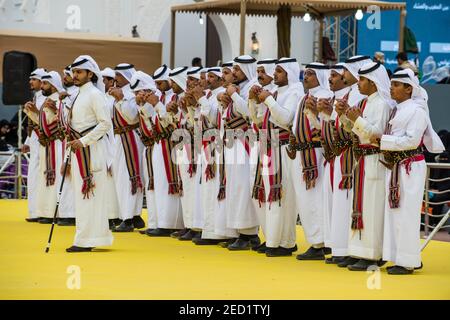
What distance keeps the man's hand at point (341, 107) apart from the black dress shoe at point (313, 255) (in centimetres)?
167

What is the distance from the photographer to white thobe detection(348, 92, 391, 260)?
1003 cm

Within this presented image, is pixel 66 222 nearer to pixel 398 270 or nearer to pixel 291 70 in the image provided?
pixel 291 70

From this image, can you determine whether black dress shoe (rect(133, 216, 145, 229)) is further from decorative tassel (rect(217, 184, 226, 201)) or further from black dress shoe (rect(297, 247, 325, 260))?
black dress shoe (rect(297, 247, 325, 260))

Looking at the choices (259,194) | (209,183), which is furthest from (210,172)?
(259,194)

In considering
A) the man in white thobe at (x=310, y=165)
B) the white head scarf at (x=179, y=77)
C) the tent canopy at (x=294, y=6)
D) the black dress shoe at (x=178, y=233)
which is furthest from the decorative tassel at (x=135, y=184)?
the tent canopy at (x=294, y=6)

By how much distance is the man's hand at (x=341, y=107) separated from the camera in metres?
9.95

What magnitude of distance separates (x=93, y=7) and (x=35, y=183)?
9824mm

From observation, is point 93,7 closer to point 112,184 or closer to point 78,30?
point 78,30

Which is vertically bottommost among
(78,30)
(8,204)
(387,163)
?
(8,204)

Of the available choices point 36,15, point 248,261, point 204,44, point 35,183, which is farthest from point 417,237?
point 204,44

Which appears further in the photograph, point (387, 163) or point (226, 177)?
point (226, 177)

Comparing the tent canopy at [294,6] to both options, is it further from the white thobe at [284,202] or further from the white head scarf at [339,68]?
the white head scarf at [339,68]

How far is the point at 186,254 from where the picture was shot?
1152 centimetres

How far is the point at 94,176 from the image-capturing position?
11273 millimetres
